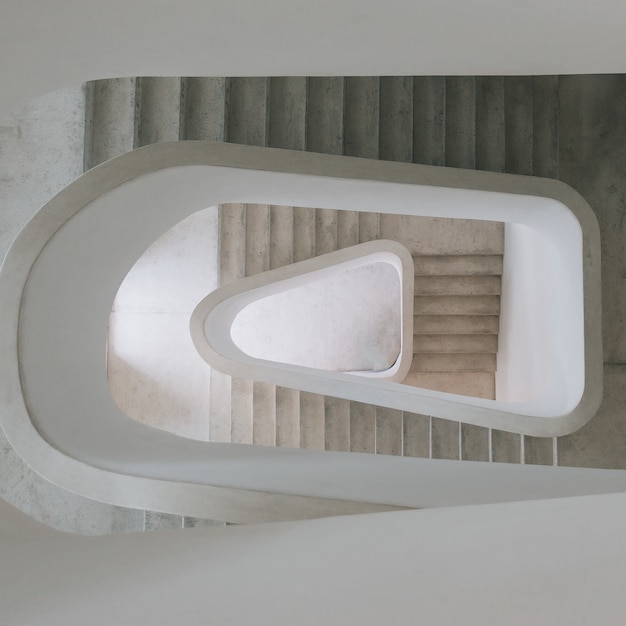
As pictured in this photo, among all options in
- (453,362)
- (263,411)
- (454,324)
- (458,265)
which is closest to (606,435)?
(263,411)

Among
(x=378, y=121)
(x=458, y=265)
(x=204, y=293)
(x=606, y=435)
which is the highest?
(x=378, y=121)

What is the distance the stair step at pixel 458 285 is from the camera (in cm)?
909

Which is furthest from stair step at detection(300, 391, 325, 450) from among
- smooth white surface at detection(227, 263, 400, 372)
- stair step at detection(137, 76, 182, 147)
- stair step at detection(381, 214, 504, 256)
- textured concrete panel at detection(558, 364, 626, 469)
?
stair step at detection(137, 76, 182, 147)

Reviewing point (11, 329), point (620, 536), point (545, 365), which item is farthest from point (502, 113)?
point (620, 536)

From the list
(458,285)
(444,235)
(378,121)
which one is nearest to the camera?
(378,121)

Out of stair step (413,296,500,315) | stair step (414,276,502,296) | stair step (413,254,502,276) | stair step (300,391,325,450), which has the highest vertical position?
stair step (413,254,502,276)

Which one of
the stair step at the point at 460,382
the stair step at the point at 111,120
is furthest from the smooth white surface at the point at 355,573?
the stair step at the point at 460,382

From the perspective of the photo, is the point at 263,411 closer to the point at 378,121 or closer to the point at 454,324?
the point at 454,324

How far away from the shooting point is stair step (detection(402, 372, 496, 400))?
9.93 metres

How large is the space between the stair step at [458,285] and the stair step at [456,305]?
0.32ft

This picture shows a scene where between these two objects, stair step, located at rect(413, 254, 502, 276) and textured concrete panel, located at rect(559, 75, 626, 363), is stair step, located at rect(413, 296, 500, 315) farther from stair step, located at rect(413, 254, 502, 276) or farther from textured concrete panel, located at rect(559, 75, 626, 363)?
textured concrete panel, located at rect(559, 75, 626, 363)

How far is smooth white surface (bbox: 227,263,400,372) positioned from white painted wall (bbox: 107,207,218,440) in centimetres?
218

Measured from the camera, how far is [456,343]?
9969 mm

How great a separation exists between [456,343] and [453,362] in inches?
15.1
